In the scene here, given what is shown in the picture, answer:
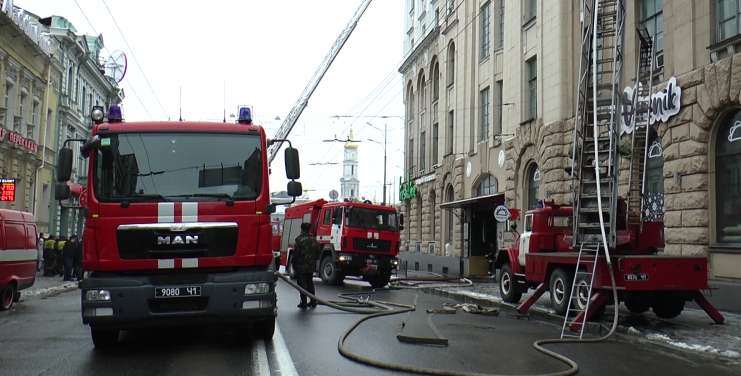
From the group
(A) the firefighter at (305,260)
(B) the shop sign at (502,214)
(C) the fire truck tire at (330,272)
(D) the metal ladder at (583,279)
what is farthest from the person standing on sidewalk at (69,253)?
(D) the metal ladder at (583,279)

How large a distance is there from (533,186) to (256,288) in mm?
17248

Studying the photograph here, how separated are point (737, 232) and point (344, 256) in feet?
36.4

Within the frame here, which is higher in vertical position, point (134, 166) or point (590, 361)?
point (134, 166)

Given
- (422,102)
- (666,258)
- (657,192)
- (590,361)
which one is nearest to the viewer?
(590,361)

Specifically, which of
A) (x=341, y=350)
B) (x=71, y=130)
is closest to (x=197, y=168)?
(x=341, y=350)

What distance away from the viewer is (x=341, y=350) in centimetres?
869

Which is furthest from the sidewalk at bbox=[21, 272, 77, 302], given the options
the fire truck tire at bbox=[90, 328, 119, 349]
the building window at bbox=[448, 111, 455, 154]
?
the building window at bbox=[448, 111, 455, 154]

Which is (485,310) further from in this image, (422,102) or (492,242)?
(422,102)

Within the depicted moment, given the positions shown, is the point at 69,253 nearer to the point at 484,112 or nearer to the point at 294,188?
the point at 484,112

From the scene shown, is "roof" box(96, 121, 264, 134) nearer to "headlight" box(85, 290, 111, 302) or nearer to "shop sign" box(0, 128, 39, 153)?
"headlight" box(85, 290, 111, 302)

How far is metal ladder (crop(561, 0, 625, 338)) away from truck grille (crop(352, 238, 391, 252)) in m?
9.26

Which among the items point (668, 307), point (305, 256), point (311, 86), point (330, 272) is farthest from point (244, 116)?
point (311, 86)

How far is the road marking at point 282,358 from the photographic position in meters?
7.49

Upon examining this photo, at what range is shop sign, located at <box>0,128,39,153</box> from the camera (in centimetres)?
2860
